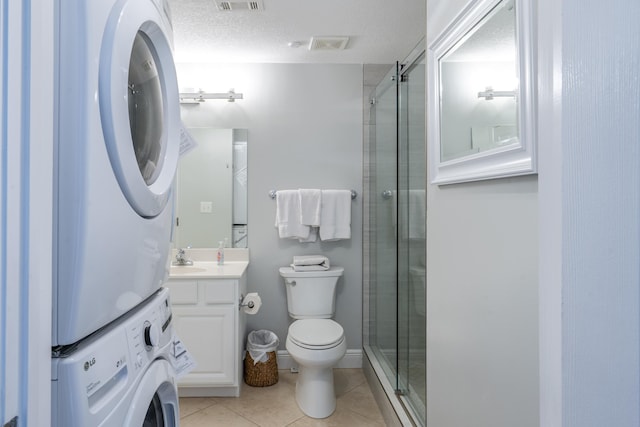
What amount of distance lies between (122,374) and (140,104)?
560 millimetres

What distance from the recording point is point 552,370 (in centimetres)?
49

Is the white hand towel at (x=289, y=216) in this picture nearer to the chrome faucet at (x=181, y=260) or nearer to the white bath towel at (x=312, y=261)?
the white bath towel at (x=312, y=261)

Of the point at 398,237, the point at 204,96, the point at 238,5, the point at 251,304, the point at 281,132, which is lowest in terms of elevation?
the point at 251,304

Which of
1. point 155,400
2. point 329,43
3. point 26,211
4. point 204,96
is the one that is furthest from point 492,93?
point 204,96

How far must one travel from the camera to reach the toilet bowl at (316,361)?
83.4 inches

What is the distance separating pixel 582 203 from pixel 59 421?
30.2 inches

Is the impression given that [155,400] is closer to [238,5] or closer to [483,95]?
[483,95]

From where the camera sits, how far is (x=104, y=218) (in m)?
0.63

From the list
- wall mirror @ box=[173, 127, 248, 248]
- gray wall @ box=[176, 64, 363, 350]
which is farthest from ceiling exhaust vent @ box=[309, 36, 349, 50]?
wall mirror @ box=[173, 127, 248, 248]

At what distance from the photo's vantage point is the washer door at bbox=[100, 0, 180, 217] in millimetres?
646

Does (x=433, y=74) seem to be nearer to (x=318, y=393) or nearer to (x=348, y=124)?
(x=348, y=124)

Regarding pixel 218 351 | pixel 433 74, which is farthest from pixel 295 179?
pixel 433 74

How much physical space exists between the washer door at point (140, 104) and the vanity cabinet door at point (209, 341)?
1539mm

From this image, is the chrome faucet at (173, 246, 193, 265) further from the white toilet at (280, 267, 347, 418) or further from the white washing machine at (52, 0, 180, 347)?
the white washing machine at (52, 0, 180, 347)
